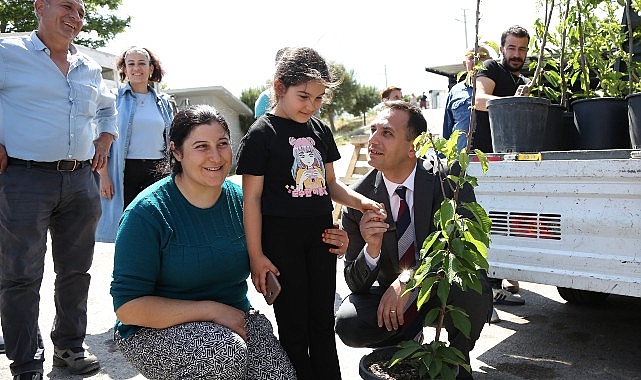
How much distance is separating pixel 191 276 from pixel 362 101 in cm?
4628

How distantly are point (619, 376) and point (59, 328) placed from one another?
2.93 meters

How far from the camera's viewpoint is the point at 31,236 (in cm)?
292

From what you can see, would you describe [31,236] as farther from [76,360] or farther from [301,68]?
[301,68]

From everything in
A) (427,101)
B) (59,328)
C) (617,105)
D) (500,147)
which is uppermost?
(427,101)

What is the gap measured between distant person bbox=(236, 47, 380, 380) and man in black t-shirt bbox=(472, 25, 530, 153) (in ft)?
5.97

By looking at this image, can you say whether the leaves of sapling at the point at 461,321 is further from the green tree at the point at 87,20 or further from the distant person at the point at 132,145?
the green tree at the point at 87,20

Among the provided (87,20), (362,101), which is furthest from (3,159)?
(362,101)

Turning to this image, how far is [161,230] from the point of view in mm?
2258

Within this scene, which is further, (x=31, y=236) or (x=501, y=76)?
(x=501, y=76)

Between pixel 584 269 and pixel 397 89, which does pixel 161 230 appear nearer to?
pixel 584 269

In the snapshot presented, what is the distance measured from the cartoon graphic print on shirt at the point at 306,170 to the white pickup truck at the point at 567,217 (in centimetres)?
114

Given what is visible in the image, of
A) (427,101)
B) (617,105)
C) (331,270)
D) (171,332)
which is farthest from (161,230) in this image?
(427,101)

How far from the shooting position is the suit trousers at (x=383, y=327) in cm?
263

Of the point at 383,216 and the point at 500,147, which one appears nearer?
the point at 383,216
